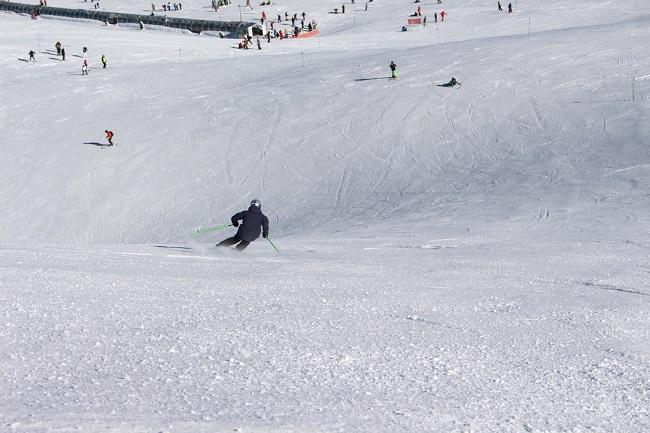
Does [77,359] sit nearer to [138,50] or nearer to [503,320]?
[503,320]

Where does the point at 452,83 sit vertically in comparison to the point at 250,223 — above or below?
above

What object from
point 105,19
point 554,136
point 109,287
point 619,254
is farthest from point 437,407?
point 105,19

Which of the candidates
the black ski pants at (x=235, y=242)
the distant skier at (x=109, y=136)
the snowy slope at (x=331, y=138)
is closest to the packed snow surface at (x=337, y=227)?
the snowy slope at (x=331, y=138)

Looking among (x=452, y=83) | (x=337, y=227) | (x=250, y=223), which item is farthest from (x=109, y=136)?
(x=250, y=223)

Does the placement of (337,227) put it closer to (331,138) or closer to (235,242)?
(235,242)

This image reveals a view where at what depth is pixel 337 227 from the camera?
20.8 m

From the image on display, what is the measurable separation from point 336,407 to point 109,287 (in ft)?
13.4

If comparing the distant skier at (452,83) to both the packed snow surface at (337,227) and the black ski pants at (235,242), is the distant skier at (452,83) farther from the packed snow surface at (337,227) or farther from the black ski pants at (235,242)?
the black ski pants at (235,242)

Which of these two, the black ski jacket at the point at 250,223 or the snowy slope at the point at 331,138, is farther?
the snowy slope at the point at 331,138

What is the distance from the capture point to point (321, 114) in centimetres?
3044

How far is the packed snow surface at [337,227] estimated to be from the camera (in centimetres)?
605

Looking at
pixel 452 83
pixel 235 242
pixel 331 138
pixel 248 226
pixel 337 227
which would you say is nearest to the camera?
pixel 248 226

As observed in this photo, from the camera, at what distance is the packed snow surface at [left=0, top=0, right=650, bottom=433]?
238 inches

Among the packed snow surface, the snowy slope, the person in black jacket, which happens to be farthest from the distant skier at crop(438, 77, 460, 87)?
the person in black jacket
